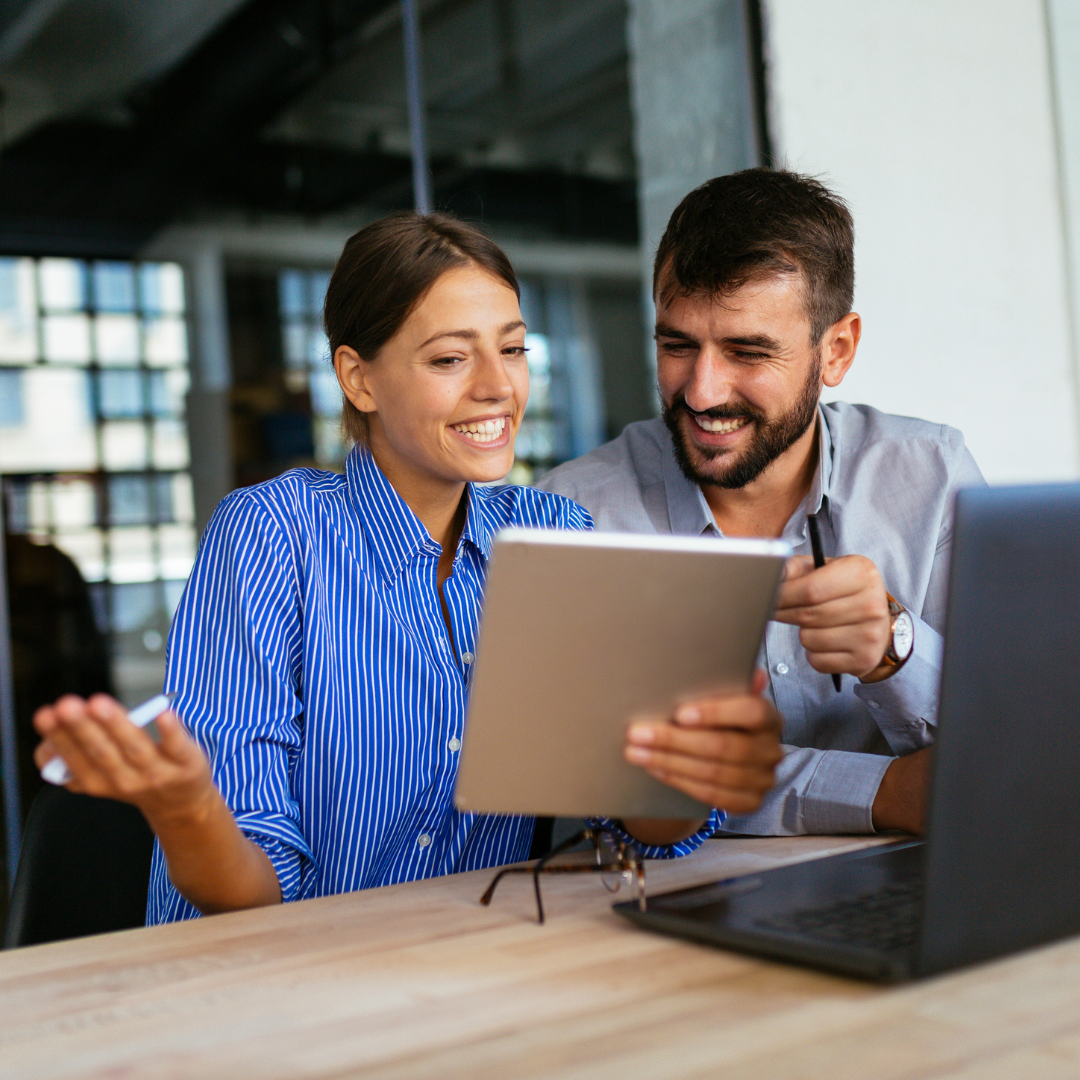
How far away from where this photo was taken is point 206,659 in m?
1.26

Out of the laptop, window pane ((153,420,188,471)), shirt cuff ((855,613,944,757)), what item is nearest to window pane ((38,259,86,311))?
window pane ((153,420,188,471))

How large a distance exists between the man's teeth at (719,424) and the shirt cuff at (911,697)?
0.44m

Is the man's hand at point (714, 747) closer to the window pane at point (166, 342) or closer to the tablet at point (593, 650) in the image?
the tablet at point (593, 650)

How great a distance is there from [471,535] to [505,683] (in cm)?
61

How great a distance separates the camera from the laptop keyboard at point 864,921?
32.0 inches

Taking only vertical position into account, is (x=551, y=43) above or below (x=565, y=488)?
above

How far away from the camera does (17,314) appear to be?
238 inches

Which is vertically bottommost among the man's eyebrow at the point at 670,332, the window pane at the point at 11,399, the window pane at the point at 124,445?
the man's eyebrow at the point at 670,332

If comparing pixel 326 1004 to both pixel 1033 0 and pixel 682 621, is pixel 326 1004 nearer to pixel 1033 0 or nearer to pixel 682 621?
pixel 682 621

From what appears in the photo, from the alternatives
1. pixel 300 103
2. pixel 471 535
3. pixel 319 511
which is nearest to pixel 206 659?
pixel 319 511

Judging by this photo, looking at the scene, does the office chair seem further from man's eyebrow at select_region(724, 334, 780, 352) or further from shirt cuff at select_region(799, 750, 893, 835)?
man's eyebrow at select_region(724, 334, 780, 352)

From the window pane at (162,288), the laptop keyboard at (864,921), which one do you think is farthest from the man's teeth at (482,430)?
the window pane at (162,288)

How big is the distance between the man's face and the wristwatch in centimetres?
43

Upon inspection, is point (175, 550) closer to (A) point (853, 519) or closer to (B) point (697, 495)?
(B) point (697, 495)
